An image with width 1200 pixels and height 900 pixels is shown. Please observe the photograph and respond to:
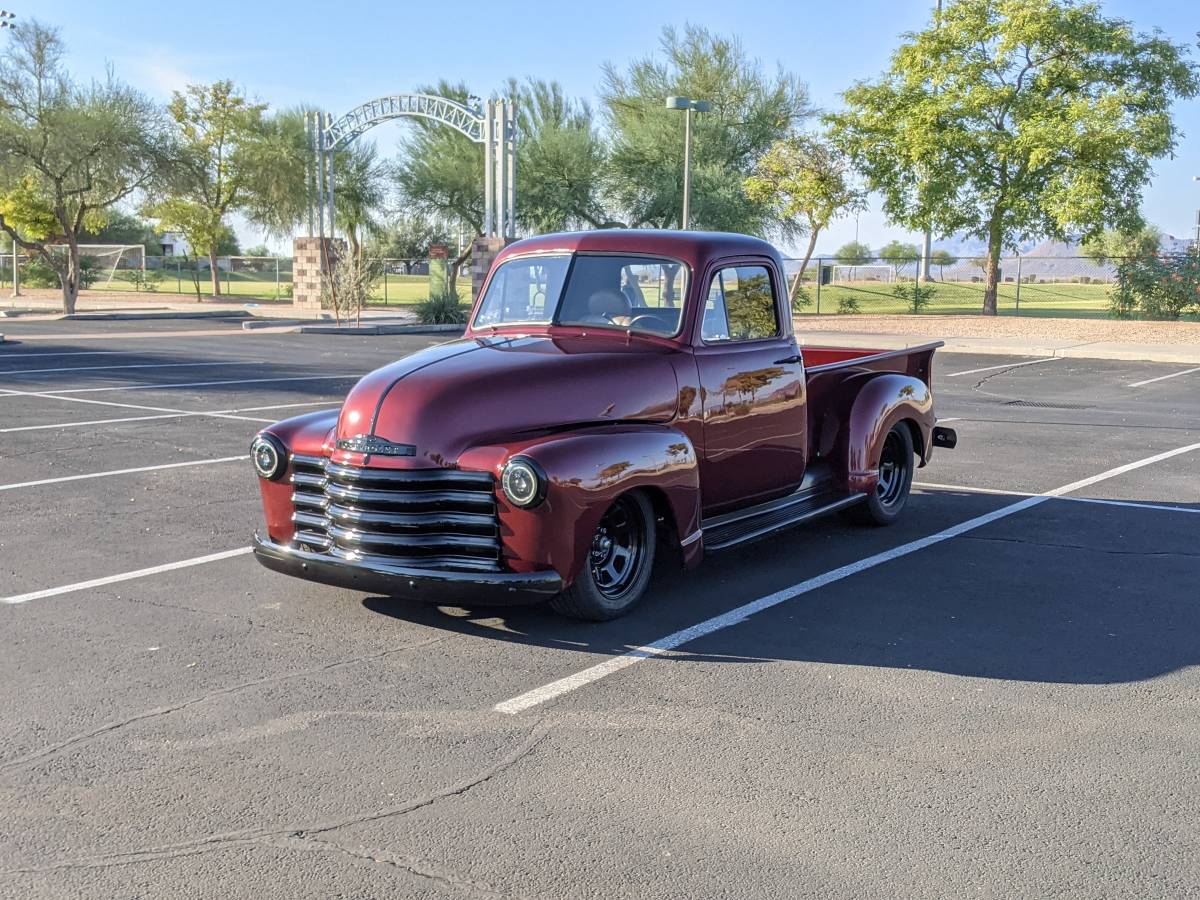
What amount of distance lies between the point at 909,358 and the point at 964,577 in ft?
7.52

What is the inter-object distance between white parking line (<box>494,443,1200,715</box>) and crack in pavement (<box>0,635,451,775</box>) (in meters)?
0.81

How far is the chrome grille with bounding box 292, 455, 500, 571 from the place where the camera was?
5.48 metres

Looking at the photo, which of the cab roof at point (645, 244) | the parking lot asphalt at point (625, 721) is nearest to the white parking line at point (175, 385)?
the parking lot asphalt at point (625, 721)

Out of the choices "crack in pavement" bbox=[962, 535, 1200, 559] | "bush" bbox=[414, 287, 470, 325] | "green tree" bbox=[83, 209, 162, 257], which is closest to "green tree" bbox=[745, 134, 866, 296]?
"bush" bbox=[414, 287, 470, 325]

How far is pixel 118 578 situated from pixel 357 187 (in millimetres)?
46193

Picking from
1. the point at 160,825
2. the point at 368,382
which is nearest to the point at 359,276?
the point at 368,382

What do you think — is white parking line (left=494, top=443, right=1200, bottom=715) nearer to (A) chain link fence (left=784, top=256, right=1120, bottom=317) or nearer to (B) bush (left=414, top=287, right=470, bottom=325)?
(A) chain link fence (left=784, top=256, right=1120, bottom=317)

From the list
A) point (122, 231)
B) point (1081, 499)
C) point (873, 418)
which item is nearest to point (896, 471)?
point (873, 418)

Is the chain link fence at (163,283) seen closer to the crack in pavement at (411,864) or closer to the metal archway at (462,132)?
the metal archway at (462,132)

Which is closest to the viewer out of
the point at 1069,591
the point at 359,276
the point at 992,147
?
the point at 1069,591

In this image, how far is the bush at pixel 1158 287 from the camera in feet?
116

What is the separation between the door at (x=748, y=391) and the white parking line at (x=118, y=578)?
2830mm

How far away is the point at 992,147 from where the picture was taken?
116ft

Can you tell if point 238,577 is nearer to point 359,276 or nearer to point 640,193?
point 359,276
